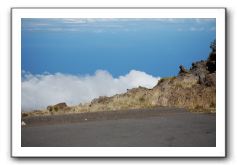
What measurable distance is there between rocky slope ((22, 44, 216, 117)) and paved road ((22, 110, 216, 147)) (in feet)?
0.57

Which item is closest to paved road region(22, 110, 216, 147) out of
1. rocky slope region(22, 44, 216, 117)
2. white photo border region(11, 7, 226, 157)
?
white photo border region(11, 7, 226, 157)

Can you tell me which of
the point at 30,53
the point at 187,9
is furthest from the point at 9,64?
the point at 187,9

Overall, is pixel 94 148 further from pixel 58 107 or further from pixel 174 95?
pixel 174 95

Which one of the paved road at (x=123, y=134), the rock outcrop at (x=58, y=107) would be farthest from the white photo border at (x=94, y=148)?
the rock outcrop at (x=58, y=107)

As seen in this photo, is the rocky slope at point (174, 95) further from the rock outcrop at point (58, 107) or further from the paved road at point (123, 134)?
the paved road at point (123, 134)

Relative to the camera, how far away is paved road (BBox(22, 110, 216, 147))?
6266mm

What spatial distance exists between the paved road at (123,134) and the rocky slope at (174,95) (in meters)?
0.17

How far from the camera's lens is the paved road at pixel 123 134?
627 cm

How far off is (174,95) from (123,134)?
81 centimetres

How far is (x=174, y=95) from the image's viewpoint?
6.64m

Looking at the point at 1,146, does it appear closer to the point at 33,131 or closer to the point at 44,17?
the point at 33,131

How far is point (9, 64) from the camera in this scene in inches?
247

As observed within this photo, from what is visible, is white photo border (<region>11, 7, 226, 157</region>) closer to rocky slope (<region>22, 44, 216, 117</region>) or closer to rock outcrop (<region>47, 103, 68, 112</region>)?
rocky slope (<region>22, 44, 216, 117</region>)

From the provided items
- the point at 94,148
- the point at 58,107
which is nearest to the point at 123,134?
the point at 94,148
